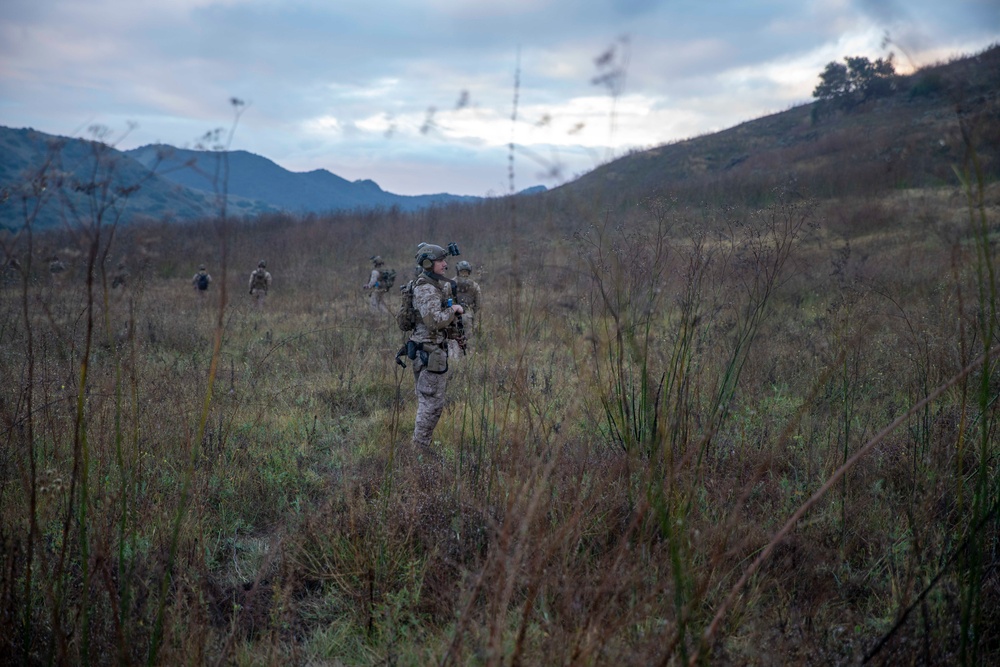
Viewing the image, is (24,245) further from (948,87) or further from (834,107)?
(834,107)

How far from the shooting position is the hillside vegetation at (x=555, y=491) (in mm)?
1781

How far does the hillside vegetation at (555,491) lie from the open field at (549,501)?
1.0 inches

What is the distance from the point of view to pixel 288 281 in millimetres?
17516

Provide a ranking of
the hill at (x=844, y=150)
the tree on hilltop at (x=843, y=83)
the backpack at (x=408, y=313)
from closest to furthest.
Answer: the hill at (x=844, y=150)
the backpack at (x=408, y=313)
the tree on hilltop at (x=843, y=83)

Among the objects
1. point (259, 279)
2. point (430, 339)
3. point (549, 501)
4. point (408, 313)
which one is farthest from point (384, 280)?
point (549, 501)

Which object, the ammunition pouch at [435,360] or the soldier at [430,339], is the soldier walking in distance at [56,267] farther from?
the ammunition pouch at [435,360]

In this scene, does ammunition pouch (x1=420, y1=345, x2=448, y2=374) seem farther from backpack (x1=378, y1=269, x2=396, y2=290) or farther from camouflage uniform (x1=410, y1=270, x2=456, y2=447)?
backpack (x1=378, y1=269, x2=396, y2=290)

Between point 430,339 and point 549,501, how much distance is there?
6.59 ft

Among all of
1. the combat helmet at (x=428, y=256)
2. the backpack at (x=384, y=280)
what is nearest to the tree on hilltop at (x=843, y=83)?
the backpack at (x=384, y=280)

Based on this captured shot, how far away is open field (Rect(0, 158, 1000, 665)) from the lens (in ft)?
5.92

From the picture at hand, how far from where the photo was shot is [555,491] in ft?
9.71

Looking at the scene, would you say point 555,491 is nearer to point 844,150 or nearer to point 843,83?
point 844,150

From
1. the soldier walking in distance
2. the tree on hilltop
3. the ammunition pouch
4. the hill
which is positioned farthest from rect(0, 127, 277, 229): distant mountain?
the tree on hilltop

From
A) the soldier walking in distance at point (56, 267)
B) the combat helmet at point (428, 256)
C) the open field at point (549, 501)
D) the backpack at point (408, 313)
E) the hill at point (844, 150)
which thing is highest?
the hill at point (844, 150)
